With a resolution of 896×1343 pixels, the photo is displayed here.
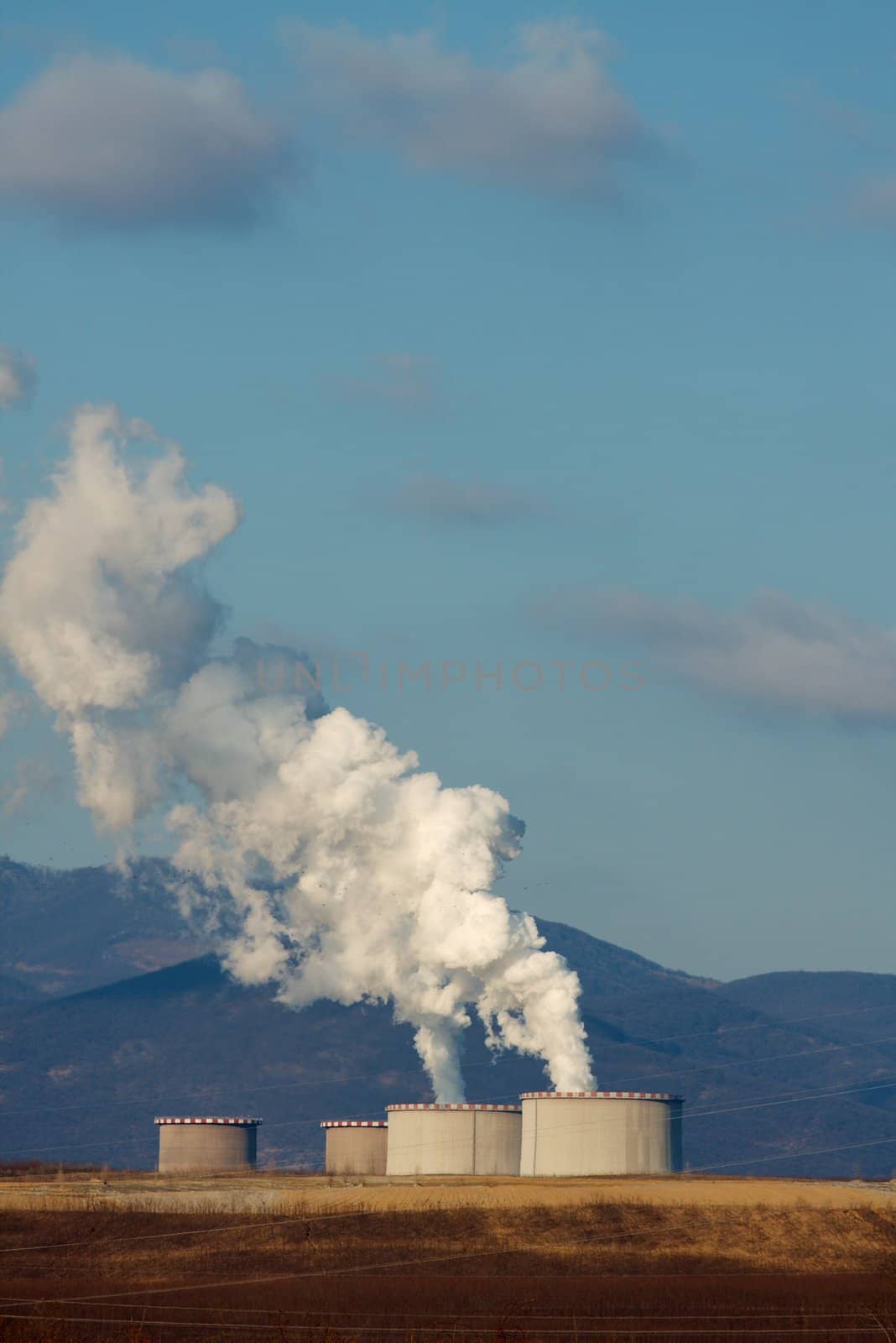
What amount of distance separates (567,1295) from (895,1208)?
1349 inches

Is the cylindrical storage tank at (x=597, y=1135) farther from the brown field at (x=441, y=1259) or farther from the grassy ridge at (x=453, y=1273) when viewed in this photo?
the grassy ridge at (x=453, y=1273)

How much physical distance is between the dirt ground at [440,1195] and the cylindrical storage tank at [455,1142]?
5.20m

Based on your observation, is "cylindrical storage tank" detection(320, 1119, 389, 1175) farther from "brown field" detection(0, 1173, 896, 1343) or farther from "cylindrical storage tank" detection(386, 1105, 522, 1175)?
"brown field" detection(0, 1173, 896, 1343)

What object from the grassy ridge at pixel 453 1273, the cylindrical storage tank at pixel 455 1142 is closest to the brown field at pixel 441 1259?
the grassy ridge at pixel 453 1273

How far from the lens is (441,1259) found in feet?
294

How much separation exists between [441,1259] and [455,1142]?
31068 millimetres

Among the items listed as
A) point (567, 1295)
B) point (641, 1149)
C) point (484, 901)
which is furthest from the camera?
point (484, 901)

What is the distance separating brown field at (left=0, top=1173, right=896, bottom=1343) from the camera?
65.9m

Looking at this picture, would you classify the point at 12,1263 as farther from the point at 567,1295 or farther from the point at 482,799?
the point at 482,799

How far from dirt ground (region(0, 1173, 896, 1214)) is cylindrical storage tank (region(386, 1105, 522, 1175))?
5197mm

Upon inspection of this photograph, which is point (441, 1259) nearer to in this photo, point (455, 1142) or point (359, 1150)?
point (455, 1142)

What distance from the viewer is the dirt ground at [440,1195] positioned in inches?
4003

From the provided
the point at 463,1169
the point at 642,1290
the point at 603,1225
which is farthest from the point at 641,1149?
the point at 642,1290

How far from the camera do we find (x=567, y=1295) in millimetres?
73750
